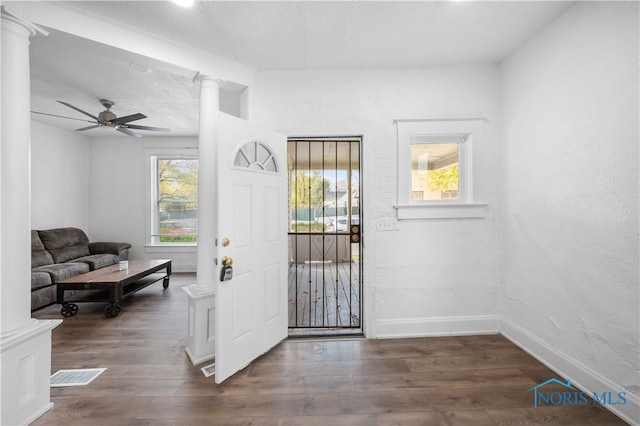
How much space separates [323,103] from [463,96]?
1.43 meters

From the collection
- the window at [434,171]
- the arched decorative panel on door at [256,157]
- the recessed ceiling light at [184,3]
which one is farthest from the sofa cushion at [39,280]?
the window at [434,171]

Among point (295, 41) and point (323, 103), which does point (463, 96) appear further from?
point (295, 41)

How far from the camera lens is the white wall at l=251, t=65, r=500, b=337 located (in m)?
2.72

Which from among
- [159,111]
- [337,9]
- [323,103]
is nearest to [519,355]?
[323,103]

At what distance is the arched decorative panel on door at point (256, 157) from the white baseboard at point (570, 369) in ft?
9.09

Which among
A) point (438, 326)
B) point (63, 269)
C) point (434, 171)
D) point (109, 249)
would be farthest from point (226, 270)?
point (109, 249)

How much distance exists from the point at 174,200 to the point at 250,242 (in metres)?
4.29

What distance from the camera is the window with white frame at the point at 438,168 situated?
271 centimetres

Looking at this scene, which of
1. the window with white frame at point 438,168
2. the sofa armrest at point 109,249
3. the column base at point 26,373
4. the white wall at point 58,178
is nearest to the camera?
the column base at point 26,373

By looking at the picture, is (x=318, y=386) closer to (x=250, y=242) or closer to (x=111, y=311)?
(x=250, y=242)

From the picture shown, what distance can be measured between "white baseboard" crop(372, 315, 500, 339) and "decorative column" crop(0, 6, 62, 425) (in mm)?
2582

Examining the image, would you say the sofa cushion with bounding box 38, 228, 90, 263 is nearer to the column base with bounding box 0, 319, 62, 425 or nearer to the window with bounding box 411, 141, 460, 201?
the column base with bounding box 0, 319, 62, 425

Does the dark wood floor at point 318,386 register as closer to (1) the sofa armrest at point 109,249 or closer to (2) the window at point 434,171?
(2) the window at point 434,171
